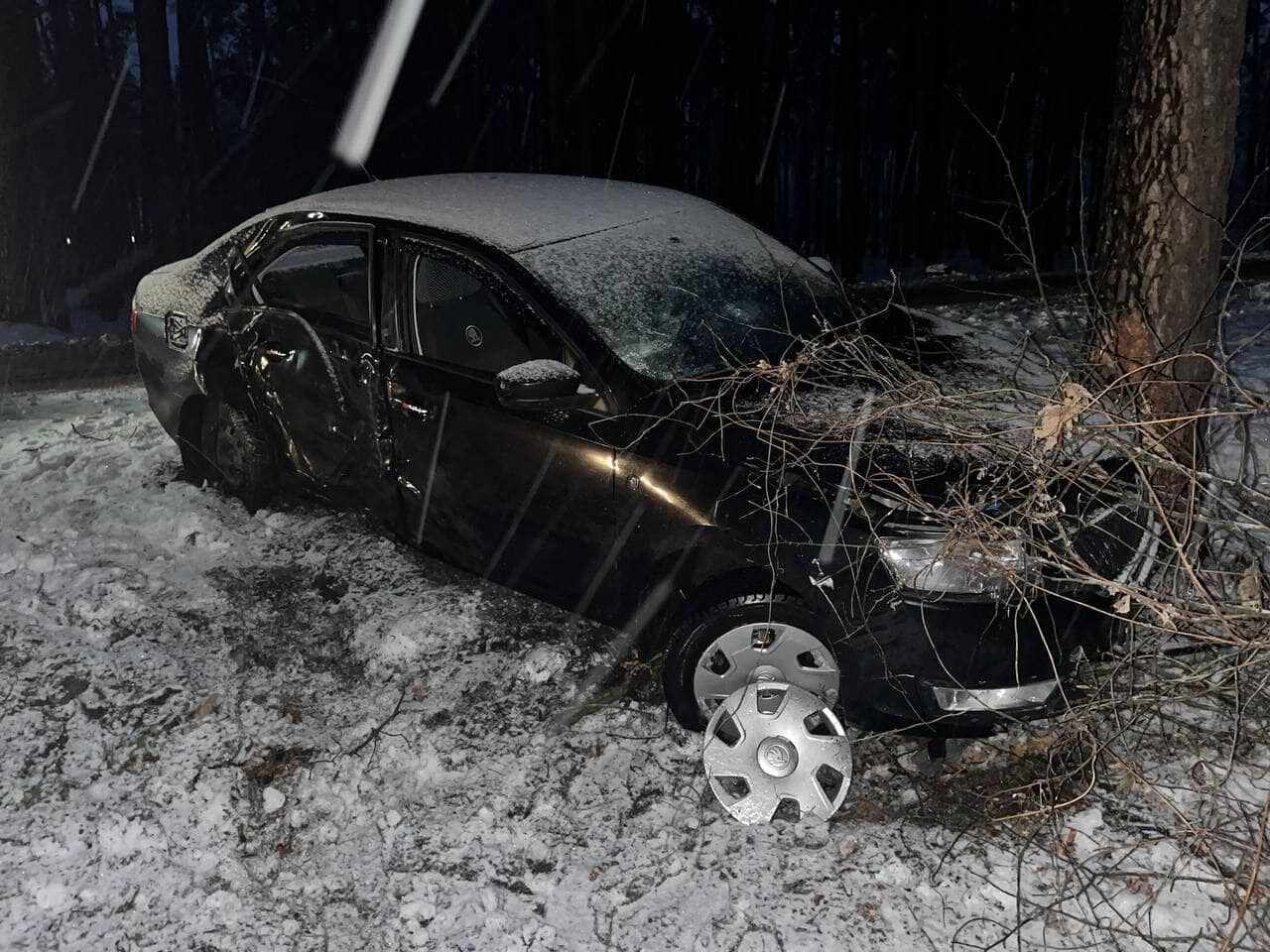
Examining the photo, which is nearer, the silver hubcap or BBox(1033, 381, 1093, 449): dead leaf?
BBox(1033, 381, 1093, 449): dead leaf

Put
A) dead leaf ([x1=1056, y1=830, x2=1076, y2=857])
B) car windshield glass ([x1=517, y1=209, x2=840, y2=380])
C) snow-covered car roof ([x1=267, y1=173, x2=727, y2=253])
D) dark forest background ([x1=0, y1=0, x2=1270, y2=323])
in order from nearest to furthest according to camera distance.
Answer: dead leaf ([x1=1056, y1=830, x2=1076, y2=857])
car windshield glass ([x1=517, y1=209, x2=840, y2=380])
snow-covered car roof ([x1=267, y1=173, x2=727, y2=253])
dark forest background ([x1=0, y1=0, x2=1270, y2=323])

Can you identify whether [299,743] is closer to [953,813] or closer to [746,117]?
[953,813]

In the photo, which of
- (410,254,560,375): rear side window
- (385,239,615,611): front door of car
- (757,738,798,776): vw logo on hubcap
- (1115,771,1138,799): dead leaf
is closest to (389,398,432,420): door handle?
(385,239,615,611): front door of car

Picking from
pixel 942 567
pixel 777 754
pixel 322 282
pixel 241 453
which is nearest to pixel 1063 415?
pixel 942 567

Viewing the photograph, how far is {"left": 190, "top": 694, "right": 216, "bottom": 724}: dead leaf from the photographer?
→ 4223 millimetres

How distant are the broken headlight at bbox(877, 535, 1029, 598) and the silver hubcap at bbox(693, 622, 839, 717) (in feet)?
1.32

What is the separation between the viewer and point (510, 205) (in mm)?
4949

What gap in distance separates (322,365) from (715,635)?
2372 millimetres

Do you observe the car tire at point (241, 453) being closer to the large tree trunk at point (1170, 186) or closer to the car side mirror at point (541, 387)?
the car side mirror at point (541, 387)

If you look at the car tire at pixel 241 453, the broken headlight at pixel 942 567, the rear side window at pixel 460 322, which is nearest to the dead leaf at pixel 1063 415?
the broken headlight at pixel 942 567

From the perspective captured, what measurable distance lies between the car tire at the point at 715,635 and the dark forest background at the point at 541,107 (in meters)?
11.3

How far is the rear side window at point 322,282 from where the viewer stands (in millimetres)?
5098

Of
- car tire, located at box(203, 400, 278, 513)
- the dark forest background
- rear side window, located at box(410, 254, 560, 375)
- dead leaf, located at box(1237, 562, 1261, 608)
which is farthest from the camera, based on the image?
the dark forest background

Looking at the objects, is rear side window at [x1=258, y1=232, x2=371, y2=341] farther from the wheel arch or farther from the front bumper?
the front bumper
